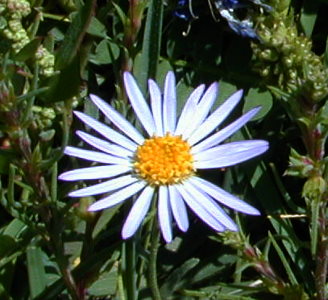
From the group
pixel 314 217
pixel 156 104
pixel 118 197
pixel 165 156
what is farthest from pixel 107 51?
pixel 314 217

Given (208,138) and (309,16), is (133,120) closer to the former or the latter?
(208,138)

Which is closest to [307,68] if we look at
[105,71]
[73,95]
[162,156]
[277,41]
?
[277,41]

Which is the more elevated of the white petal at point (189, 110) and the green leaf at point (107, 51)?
the green leaf at point (107, 51)

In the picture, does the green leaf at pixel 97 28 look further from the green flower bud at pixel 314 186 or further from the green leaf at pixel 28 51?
the green flower bud at pixel 314 186

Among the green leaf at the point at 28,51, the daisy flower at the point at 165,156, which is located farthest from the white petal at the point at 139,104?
the green leaf at the point at 28,51

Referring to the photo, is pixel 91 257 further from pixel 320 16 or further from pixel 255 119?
pixel 320 16

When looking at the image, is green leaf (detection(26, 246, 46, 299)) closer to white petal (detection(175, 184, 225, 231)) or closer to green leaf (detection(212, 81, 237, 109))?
white petal (detection(175, 184, 225, 231))
